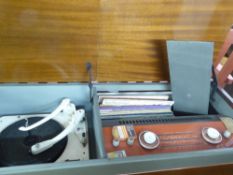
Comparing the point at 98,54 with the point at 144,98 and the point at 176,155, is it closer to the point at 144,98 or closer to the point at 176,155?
the point at 144,98

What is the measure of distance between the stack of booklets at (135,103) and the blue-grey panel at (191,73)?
6cm

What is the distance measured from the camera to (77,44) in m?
0.87

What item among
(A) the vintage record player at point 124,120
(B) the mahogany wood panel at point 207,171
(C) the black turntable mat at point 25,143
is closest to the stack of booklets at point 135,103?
(A) the vintage record player at point 124,120

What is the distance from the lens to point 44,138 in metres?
0.82

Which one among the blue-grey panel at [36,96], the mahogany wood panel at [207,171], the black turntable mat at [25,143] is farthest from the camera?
the blue-grey panel at [36,96]

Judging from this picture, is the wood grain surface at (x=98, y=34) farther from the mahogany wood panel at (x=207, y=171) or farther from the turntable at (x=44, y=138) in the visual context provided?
the mahogany wood panel at (x=207, y=171)

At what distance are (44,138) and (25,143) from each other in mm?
71

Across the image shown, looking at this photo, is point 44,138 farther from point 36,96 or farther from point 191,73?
point 191,73

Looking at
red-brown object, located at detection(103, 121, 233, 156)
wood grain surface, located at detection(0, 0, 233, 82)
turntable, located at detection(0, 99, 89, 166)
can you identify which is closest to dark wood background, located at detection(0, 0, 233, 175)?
Result: wood grain surface, located at detection(0, 0, 233, 82)

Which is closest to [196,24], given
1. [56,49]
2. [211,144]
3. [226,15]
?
[226,15]

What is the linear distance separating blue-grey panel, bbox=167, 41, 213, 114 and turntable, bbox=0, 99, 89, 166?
1.58 ft

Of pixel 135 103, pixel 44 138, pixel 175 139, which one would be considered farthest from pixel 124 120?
pixel 44 138

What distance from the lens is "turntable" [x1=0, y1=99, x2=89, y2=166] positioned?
0.74m

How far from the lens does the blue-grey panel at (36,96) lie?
93cm
